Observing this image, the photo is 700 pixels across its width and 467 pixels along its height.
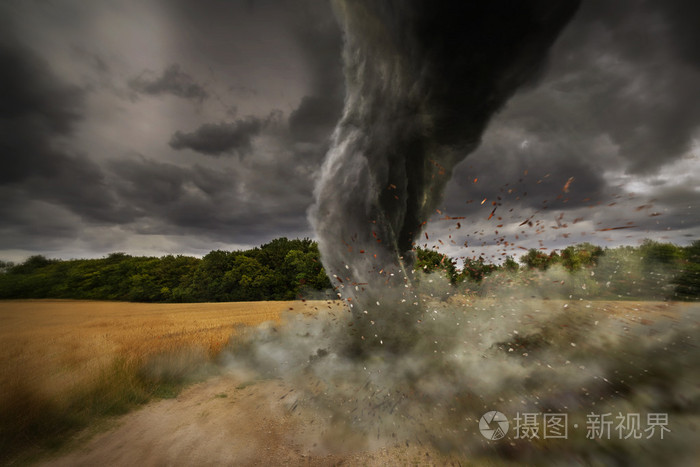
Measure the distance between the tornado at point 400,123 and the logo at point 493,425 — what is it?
9.69 feet

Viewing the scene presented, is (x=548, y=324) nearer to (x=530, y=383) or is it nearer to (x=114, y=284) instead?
(x=530, y=383)

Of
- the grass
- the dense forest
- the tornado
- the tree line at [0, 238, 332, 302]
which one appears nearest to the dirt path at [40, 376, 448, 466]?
the grass

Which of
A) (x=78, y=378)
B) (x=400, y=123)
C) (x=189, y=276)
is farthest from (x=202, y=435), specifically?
(x=189, y=276)

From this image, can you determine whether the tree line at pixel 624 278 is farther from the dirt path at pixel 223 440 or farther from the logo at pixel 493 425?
the dirt path at pixel 223 440

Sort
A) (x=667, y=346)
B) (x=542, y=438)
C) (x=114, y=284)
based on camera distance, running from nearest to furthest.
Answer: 1. (x=542, y=438)
2. (x=667, y=346)
3. (x=114, y=284)

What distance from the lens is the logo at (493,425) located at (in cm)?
525

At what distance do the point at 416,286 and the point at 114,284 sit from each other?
73.1 meters

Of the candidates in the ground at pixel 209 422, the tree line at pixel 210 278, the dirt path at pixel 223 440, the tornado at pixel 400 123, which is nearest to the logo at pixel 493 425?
the ground at pixel 209 422

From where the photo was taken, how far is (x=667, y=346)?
21.7 ft

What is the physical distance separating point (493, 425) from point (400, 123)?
9936mm

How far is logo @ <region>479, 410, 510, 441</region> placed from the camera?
5.25 meters

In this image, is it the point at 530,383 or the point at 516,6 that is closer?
the point at 530,383

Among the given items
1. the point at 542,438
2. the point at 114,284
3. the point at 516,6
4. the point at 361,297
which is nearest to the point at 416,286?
the point at 361,297

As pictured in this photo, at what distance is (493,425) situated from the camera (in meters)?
5.43
